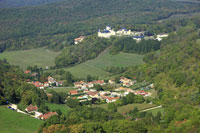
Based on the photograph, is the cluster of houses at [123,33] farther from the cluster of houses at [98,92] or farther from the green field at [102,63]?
the cluster of houses at [98,92]

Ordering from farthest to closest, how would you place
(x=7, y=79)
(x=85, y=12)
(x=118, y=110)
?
(x=85, y=12), (x=7, y=79), (x=118, y=110)

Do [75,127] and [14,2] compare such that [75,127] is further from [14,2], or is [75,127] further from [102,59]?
[14,2]

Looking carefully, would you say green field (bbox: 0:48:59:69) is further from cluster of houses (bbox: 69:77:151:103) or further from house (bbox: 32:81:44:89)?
cluster of houses (bbox: 69:77:151:103)

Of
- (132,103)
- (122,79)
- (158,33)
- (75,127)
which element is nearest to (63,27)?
(158,33)

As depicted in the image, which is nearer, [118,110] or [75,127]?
[75,127]

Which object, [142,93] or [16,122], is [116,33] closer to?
[142,93]

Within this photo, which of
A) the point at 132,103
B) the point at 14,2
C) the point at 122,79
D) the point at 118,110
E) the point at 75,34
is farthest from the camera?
the point at 14,2

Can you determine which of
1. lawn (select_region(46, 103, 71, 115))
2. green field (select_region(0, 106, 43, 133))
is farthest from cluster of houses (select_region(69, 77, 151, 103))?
green field (select_region(0, 106, 43, 133))
